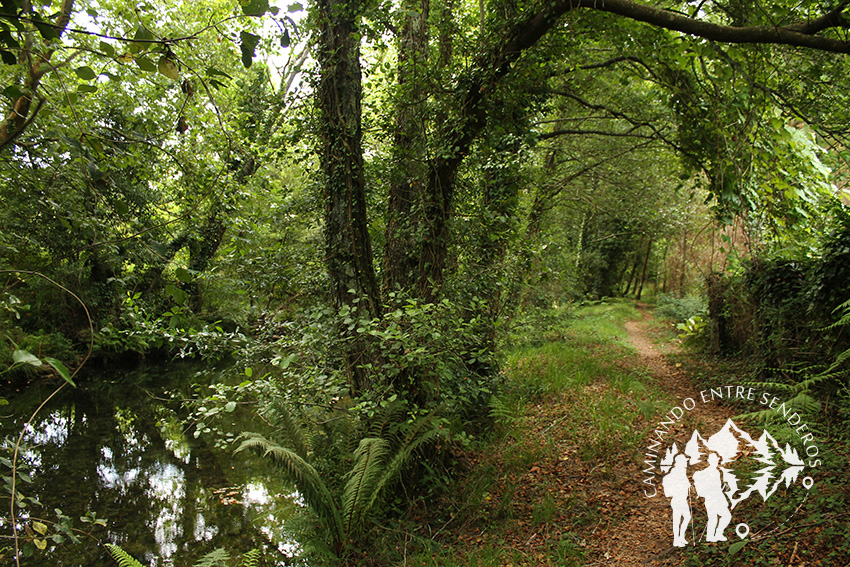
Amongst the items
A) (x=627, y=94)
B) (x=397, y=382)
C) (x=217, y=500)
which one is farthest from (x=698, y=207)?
(x=217, y=500)

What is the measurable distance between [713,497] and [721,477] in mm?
257

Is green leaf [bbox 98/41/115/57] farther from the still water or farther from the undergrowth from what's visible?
the undergrowth

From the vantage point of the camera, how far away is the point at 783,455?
139 inches

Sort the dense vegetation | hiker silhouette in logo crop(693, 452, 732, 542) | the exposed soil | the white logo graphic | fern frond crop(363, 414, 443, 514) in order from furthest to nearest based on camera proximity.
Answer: fern frond crop(363, 414, 443, 514) → the dense vegetation → the exposed soil → the white logo graphic → hiker silhouette in logo crop(693, 452, 732, 542)

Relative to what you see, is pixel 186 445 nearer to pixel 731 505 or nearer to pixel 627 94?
pixel 731 505

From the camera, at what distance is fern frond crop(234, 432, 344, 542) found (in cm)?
370

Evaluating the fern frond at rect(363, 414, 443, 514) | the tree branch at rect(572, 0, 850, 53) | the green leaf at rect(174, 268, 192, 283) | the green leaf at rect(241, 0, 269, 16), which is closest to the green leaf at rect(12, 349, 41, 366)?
the green leaf at rect(174, 268, 192, 283)

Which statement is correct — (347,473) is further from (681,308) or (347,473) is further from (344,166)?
(681,308)

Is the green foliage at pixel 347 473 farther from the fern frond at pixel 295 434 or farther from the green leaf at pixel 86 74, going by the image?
the green leaf at pixel 86 74

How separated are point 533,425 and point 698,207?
10377 mm

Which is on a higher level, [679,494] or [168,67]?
[168,67]

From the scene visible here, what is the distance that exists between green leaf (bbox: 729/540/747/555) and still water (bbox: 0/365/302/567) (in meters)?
3.58

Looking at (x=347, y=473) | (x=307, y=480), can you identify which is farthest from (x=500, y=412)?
(x=307, y=480)

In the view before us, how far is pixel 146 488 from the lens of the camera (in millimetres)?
6375
